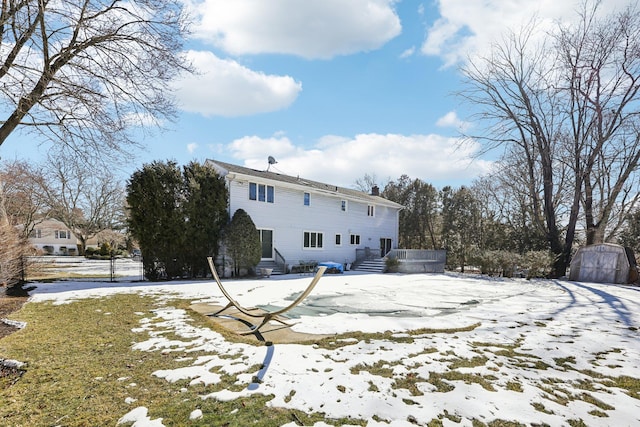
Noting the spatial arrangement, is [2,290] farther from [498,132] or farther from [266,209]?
[498,132]

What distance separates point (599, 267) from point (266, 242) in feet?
54.8

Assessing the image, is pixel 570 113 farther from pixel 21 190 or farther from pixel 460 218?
pixel 21 190

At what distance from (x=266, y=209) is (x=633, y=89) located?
20.6m

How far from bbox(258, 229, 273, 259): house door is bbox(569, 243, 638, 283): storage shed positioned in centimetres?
1588

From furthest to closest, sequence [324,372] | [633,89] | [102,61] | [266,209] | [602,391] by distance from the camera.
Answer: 1. [266,209]
2. [633,89]
3. [102,61]
4. [324,372]
5. [602,391]

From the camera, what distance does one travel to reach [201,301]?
872 centimetres

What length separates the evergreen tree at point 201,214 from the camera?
14.3 m

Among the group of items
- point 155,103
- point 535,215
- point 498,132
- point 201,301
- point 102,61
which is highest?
point 498,132

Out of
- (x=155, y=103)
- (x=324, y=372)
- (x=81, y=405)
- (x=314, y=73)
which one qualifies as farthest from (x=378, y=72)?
(x=81, y=405)

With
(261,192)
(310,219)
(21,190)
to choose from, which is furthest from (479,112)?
(21,190)

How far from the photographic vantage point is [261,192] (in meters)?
17.4

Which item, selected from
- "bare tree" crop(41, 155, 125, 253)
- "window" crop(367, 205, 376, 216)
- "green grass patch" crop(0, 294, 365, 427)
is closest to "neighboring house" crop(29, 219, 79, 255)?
"bare tree" crop(41, 155, 125, 253)

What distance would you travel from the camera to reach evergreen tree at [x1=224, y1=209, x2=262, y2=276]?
15055 millimetres

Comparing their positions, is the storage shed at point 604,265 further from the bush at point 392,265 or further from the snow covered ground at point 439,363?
the bush at point 392,265
